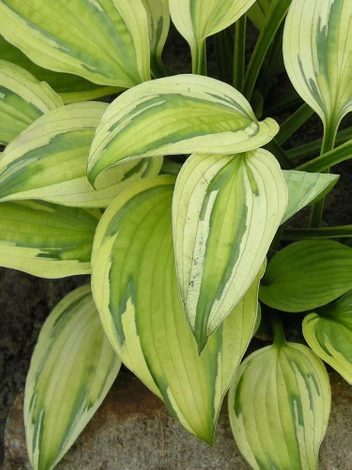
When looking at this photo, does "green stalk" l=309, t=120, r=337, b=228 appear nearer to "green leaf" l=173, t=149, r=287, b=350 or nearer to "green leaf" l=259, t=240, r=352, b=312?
"green leaf" l=259, t=240, r=352, b=312

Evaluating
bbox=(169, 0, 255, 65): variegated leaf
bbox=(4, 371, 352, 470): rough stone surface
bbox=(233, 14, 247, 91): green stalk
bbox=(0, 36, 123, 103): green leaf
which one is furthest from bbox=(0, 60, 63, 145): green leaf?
bbox=(4, 371, 352, 470): rough stone surface

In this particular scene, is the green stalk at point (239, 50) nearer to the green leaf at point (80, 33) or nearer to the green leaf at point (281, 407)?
the green leaf at point (80, 33)

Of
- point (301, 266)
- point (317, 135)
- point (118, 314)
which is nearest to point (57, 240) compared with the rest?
point (118, 314)

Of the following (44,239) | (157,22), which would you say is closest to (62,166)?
(44,239)

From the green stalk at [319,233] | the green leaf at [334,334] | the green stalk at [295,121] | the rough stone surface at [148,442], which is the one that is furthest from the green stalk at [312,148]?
the rough stone surface at [148,442]

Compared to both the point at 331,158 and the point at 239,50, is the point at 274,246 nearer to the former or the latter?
the point at 331,158
